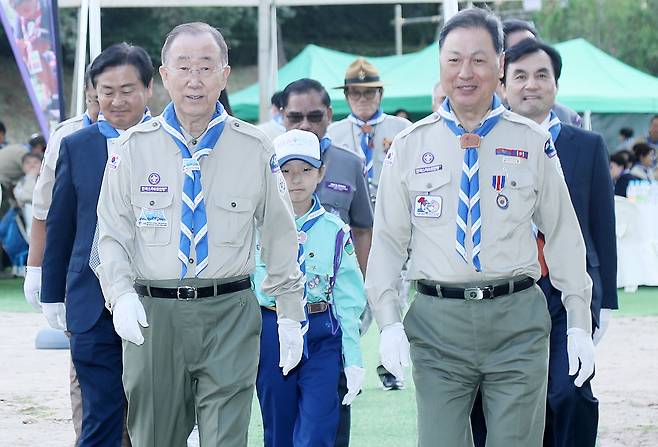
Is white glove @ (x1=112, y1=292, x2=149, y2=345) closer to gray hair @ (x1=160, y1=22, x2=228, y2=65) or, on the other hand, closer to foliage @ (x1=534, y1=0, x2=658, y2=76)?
gray hair @ (x1=160, y1=22, x2=228, y2=65)

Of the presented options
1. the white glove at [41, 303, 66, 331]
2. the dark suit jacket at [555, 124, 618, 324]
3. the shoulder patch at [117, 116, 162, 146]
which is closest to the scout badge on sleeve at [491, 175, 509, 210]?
the dark suit jacket at [555, 124, 618, 324]

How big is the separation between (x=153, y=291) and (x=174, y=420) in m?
0.50

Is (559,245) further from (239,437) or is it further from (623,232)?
(623,232)

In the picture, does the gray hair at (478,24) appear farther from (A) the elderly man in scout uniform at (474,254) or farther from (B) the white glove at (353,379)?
(B) the white glove at (353,379)

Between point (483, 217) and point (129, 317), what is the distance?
4.44 ft

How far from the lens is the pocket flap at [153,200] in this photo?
495cm

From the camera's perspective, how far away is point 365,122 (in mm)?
10711

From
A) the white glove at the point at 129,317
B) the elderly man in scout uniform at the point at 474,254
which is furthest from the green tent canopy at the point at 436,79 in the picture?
the white glove at the point at 129,317

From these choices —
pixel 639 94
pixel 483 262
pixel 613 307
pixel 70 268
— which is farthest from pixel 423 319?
pixel 639 94

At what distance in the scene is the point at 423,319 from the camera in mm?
4871

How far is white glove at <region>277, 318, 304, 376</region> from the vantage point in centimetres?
536

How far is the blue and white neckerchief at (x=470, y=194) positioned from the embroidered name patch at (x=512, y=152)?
0.09 metres

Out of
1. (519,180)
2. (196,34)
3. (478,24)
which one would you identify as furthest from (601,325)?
(196,34)

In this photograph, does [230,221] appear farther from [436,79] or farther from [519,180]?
[436,79]
